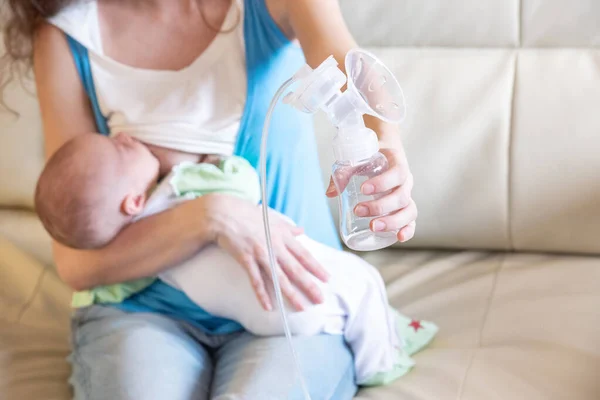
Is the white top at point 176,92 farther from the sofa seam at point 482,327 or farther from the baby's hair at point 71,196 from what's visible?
the sofa seam at point 482,327

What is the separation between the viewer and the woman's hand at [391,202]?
806 mm

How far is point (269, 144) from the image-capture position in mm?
1188

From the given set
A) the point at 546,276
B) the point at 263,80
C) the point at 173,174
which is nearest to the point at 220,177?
the point at 173,174

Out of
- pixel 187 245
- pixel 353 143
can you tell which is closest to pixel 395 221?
pixel 353 143

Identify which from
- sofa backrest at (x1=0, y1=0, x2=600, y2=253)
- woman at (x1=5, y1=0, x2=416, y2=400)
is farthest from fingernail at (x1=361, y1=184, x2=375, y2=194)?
sofa backrest at (x1=0, y1=0, x2=600, y2=253)

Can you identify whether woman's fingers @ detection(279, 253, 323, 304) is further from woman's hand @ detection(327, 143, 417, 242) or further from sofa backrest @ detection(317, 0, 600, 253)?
sofa backrest @ detection(317, 0, 600, 253)

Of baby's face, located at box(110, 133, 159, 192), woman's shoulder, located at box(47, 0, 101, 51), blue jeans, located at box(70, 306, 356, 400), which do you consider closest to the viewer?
blue jeans, located at box(70, 306, 356, 400)

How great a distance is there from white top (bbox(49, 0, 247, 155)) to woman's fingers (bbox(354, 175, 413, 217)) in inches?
15.8

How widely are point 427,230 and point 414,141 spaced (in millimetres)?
167

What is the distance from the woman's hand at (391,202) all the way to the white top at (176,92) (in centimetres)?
38

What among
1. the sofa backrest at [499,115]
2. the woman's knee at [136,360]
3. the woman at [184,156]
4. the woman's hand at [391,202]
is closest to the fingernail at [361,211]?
the woman's hand at [391,202]

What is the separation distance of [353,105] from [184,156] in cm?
50

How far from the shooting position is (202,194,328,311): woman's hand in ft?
3.41

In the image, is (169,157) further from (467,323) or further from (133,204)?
(467,323)
